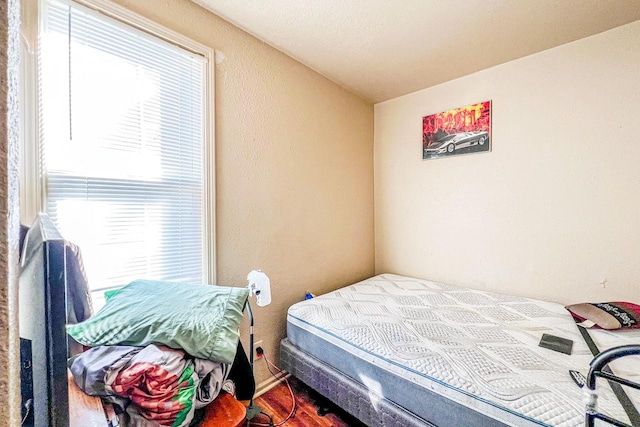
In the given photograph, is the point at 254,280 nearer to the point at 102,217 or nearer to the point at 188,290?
the point at 188,290

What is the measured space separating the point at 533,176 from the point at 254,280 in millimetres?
2326

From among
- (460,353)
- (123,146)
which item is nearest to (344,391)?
(460,353)

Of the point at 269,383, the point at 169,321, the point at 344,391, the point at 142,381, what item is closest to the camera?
the point at 142,381

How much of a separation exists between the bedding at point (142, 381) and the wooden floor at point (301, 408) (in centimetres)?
88

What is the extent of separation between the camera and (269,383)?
6.41ft

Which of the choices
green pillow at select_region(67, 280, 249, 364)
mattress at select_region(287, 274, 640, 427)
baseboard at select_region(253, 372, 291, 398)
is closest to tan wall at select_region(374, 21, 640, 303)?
mattress at select_region(287, 274, 640, 427)

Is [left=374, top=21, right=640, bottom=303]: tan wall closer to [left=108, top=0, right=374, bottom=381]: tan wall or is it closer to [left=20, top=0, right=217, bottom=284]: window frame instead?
[left=108, top=0, right=374, bottom=381]: tan wall

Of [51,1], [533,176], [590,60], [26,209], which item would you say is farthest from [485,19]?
[26,209]

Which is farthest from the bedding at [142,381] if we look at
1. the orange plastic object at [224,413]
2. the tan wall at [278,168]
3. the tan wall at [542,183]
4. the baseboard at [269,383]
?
the tan wall at [542,183]

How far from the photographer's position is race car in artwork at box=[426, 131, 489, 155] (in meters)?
2.32

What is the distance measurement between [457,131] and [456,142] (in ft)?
0.34

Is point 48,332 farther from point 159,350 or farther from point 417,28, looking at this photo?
point 417,28

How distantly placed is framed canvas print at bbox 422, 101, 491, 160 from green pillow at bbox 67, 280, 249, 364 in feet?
7.60

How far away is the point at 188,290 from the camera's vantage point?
4.22 feet
